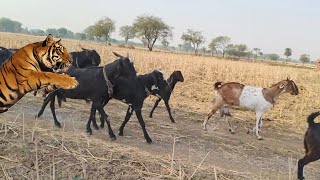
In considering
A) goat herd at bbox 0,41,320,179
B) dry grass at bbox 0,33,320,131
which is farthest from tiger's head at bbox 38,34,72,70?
dry grass at bbox 0,33,320,131

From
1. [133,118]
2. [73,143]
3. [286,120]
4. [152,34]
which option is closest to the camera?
[73,143]

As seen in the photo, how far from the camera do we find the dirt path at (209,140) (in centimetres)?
770

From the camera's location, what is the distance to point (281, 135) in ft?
37.2

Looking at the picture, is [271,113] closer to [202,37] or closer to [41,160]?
[41,160]

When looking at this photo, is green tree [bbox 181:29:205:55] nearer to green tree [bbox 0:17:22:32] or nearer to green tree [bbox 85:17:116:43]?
green tree [bbox 85:17:116:43]

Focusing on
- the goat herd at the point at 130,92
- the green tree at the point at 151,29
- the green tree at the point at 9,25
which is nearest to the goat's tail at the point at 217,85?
the goat herd at the point at 130,92

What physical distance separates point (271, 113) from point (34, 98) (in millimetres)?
8674

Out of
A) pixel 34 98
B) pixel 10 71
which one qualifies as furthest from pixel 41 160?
pixel 34 98

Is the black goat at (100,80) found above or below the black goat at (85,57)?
below

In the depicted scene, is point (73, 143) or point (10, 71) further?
point (73, 143)

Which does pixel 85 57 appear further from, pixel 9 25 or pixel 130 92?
pixel 9 25

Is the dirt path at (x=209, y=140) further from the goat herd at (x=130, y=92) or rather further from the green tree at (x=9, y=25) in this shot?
the green tree at (x=9, y=25)

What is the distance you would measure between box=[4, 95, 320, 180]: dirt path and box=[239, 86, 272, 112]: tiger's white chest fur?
2.73ft

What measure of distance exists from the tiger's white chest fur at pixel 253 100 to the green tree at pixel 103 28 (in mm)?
77132
